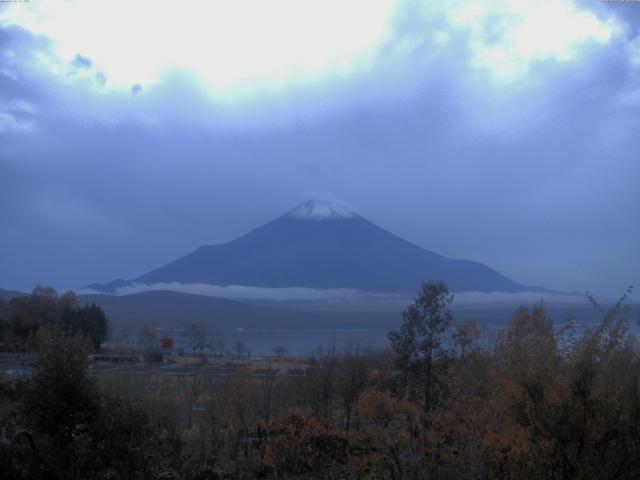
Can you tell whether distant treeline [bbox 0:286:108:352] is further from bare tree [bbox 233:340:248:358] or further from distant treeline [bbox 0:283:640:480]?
distant treeline [bbox 0:283:640:480]

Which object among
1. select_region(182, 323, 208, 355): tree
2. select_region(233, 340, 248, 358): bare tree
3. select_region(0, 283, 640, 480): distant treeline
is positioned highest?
select_region(0, 283, 640, 480): distant treeline

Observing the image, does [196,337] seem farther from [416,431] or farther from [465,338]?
[416,431]

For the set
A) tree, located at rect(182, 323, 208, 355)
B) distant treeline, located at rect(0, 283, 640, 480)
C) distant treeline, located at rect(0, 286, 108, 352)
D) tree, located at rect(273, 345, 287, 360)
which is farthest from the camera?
tree, located at rect(182, 323, 208, 355)

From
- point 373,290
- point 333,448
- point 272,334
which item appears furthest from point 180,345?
point 373,290

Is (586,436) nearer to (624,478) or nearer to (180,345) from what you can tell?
(624,478)

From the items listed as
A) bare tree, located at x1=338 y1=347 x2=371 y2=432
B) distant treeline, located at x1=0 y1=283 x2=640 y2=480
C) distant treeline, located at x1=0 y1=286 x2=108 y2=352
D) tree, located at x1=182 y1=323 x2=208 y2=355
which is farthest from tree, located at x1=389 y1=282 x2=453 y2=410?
tree, located at x1=182 y1=323 x2=208 y2=355

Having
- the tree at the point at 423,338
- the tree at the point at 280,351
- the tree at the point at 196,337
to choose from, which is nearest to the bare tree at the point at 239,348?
the tree at the point at 196,337
